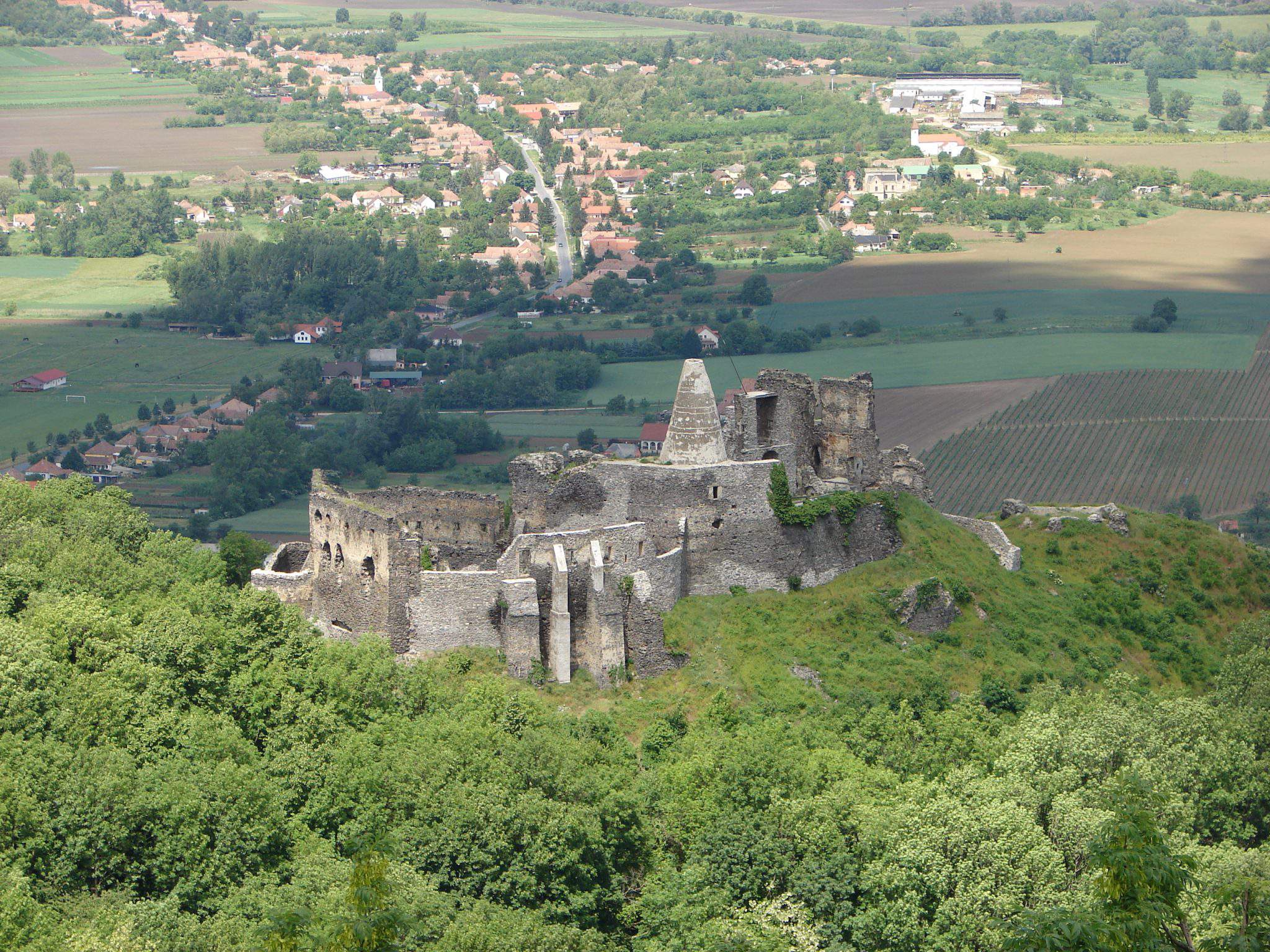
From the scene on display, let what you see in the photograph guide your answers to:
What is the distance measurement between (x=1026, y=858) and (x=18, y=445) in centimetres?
10559

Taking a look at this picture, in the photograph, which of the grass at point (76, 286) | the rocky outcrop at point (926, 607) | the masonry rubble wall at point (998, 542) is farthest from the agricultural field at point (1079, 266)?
the rocky outcrop at point (926, 607)

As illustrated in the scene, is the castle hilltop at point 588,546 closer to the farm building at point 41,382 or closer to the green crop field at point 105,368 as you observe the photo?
the green crop field at point 105,368

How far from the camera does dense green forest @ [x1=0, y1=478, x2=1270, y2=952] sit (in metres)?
44.5

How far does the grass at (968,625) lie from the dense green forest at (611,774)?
4.5 inches

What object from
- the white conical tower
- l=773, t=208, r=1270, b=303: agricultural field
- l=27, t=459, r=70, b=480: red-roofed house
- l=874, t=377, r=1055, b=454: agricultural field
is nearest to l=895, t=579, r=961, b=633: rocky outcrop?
the white conical tower

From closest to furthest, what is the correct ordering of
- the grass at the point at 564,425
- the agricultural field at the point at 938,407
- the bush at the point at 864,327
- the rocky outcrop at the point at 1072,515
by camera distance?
the rocky outcrop at the point at 1072,515
the agricultural field at the point at 938,407
the grass at the point at 564,425
the bush at the point at 864,327

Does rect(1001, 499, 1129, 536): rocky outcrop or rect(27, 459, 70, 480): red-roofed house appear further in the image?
rect(27, 459, 70, 480): red-roofed house

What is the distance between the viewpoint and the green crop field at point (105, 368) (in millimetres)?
146000

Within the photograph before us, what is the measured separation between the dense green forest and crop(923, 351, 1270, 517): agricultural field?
45651 mm

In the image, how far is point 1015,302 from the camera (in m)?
163

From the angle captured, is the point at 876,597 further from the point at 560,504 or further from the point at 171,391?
the point at 171,391

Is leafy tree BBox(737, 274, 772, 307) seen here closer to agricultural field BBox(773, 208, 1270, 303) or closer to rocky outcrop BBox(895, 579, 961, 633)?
agricultural field BBox(773, 208, 1270, 303)

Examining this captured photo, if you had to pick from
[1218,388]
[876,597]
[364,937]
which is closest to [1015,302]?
[1218,388]

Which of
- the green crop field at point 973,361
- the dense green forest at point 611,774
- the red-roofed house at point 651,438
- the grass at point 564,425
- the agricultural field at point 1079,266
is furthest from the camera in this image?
the agricultural field at point 1079,266
